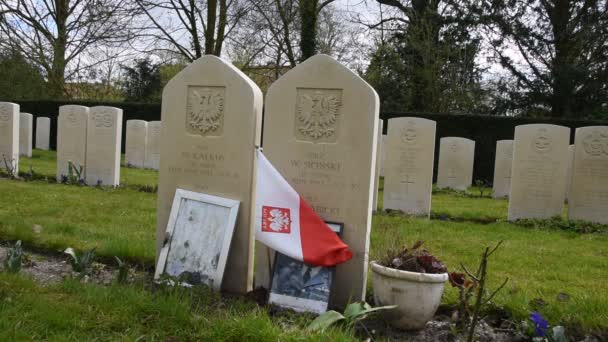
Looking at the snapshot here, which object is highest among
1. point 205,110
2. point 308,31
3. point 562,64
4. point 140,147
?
point 308,31

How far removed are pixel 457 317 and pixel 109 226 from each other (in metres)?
3.88

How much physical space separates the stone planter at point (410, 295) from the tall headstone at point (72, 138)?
8.60 metres

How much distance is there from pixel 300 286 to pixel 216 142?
132cm

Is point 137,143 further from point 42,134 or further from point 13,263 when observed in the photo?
point 13,263

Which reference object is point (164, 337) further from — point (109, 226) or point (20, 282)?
point (109, 226)

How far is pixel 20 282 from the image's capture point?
10.9ft

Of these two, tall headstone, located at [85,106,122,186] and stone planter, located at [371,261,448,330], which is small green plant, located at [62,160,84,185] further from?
stone planter, located at [371,261,448,330]

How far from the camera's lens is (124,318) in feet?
9.68

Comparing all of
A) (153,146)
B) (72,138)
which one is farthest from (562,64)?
(72,138)

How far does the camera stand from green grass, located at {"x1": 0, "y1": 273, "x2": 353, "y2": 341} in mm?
2744

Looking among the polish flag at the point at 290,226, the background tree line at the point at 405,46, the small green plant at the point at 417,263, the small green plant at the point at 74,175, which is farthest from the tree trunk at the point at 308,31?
the small green plant at the point at 417,263

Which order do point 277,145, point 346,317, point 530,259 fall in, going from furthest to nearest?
point 530,259
point 277,145
point 346,317

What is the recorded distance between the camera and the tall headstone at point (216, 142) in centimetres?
399

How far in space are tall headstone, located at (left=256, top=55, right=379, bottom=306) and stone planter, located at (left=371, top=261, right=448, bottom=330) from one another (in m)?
0.43
